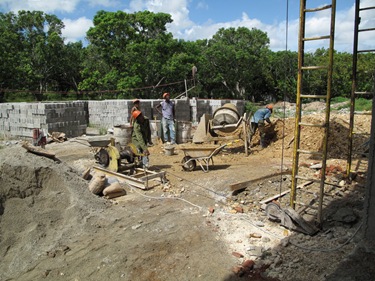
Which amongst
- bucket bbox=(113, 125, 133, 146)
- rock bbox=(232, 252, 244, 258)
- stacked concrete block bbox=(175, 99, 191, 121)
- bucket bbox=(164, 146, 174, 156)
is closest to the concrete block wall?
bucket bbox=(113, 125, 133, 146)

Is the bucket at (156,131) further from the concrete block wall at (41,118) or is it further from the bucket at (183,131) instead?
the concrete block wall at (41,118)

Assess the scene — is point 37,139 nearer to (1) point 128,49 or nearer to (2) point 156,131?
(2) point 156,131

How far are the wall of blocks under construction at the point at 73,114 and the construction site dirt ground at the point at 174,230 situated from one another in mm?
6254

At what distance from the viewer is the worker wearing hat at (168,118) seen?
1157cm

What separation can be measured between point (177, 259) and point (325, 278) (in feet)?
6.01

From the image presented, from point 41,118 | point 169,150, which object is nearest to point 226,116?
point 169,150

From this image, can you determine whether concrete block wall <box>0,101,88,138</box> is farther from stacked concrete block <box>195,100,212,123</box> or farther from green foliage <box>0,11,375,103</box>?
green foliage <box>0,11,375,103</box>

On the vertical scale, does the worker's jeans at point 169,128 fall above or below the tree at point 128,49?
below

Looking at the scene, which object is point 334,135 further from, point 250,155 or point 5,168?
point 5,168

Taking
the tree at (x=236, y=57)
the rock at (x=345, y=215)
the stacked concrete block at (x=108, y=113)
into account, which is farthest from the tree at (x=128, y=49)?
the rock at (x=345, y=215)

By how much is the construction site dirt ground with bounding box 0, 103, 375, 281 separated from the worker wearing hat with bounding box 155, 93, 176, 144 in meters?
3.79

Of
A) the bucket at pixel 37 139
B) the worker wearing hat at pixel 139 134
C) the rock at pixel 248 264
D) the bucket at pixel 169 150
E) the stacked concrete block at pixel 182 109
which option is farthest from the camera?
the stacked concrete block at pixel 182 109

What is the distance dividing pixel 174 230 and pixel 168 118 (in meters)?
6.72

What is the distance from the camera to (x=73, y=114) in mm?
14141
